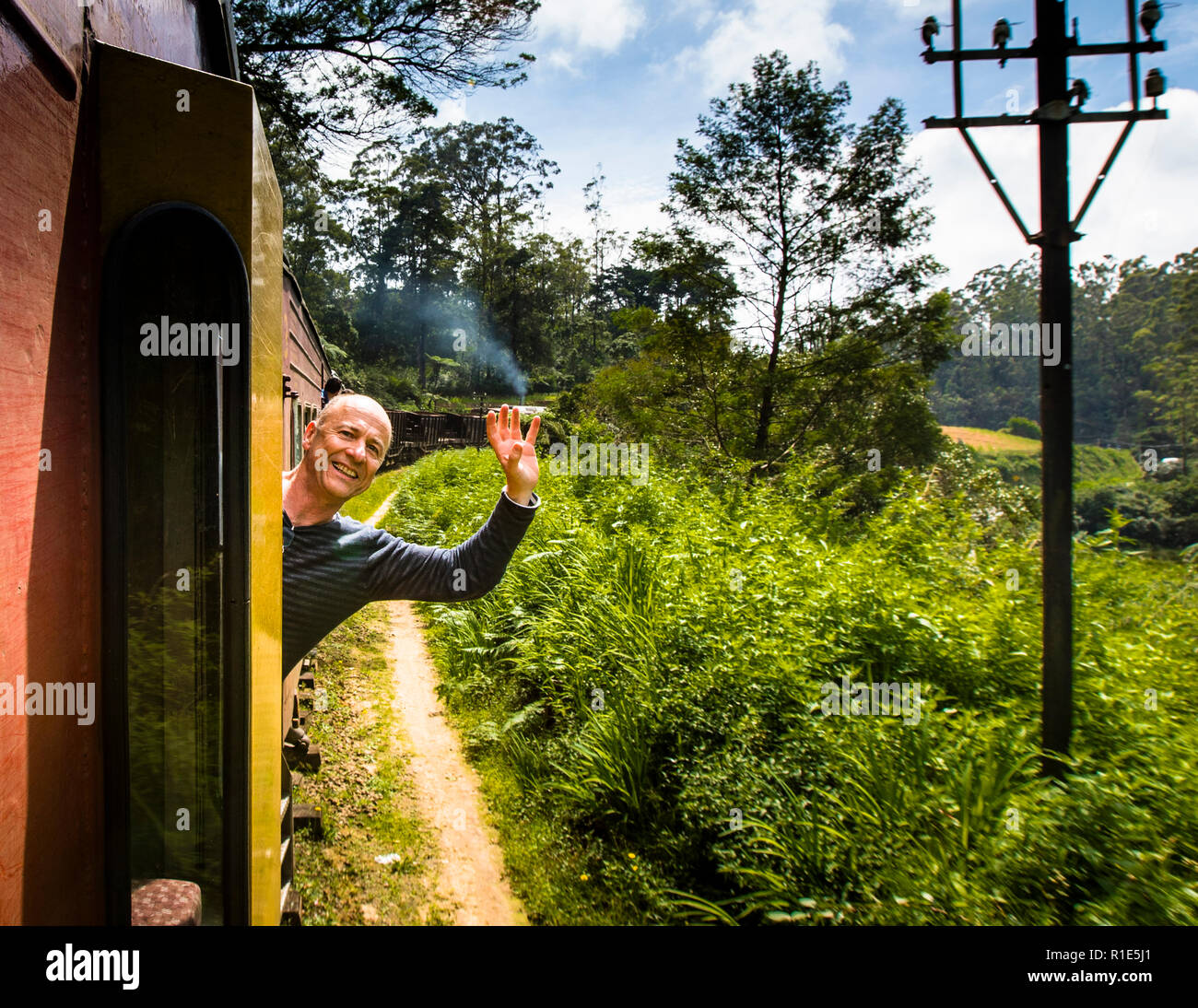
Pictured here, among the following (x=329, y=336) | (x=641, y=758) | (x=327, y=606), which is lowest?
(x=641, y=758)

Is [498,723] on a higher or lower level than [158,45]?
lower

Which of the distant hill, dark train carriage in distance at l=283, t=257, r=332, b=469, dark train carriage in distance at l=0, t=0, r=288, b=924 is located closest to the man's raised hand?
dark train carriage in distance at l=0, t=0, r=288, b=924

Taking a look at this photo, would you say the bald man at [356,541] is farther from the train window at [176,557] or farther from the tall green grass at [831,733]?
the tall green grass at [831,733]

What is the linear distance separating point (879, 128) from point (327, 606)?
1492cm

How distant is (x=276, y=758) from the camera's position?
65.9 inches

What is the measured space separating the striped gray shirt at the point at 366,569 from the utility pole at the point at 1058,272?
234 cm

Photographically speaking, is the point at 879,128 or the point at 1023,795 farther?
the point at 879,128

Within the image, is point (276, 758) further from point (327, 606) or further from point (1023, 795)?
point (1023, 795)

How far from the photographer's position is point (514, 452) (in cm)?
231

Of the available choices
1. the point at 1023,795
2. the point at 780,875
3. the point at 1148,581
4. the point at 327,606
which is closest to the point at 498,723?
the point at 780,875

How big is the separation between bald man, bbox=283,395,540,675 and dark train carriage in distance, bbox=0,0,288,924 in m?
0.66

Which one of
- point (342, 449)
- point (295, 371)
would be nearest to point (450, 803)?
point (342, 449)

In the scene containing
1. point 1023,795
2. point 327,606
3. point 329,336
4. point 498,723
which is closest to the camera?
point 327,606

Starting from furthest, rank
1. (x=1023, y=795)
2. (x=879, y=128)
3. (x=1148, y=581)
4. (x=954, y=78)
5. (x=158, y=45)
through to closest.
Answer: (x=879, y=128) → (x=1148, y=581) → (x=954, y=78) → (x=1023, y=795) → (x=158, y=45)
